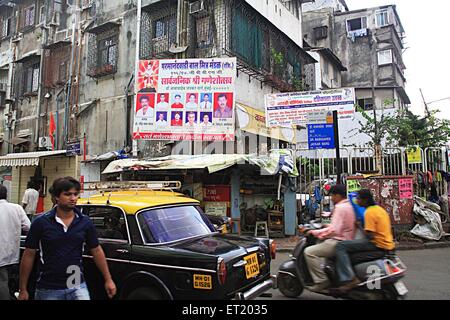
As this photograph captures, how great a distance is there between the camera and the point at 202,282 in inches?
146

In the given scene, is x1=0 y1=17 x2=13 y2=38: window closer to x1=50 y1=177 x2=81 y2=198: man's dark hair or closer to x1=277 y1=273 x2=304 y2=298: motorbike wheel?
x1=50 y1=177 x2=81 y2=198: man's dark hair

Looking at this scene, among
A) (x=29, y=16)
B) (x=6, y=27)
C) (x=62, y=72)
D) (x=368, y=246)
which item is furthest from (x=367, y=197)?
(x=6, y=27)

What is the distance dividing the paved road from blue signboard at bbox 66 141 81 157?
32.4ft

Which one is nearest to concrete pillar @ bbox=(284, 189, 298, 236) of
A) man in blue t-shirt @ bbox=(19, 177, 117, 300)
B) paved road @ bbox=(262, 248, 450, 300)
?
paved road @ bbox=(262, 248, 450, 300)

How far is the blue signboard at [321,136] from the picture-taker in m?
8.95

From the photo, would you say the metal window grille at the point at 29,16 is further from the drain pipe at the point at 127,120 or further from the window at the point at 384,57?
the window at the point at 384,57

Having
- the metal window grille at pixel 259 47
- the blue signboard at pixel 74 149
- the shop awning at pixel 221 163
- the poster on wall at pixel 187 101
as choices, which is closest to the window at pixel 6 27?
the blue signboard at pixel 74 149

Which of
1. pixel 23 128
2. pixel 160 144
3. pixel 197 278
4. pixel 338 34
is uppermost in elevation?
pixel 338 34

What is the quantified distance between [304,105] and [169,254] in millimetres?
8268

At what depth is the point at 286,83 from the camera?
1659cm

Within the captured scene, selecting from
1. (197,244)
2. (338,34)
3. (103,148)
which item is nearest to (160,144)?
(103,148)

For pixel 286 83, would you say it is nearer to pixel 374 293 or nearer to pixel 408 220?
pixel 408 220

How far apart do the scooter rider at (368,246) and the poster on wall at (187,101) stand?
7869 millimetres
